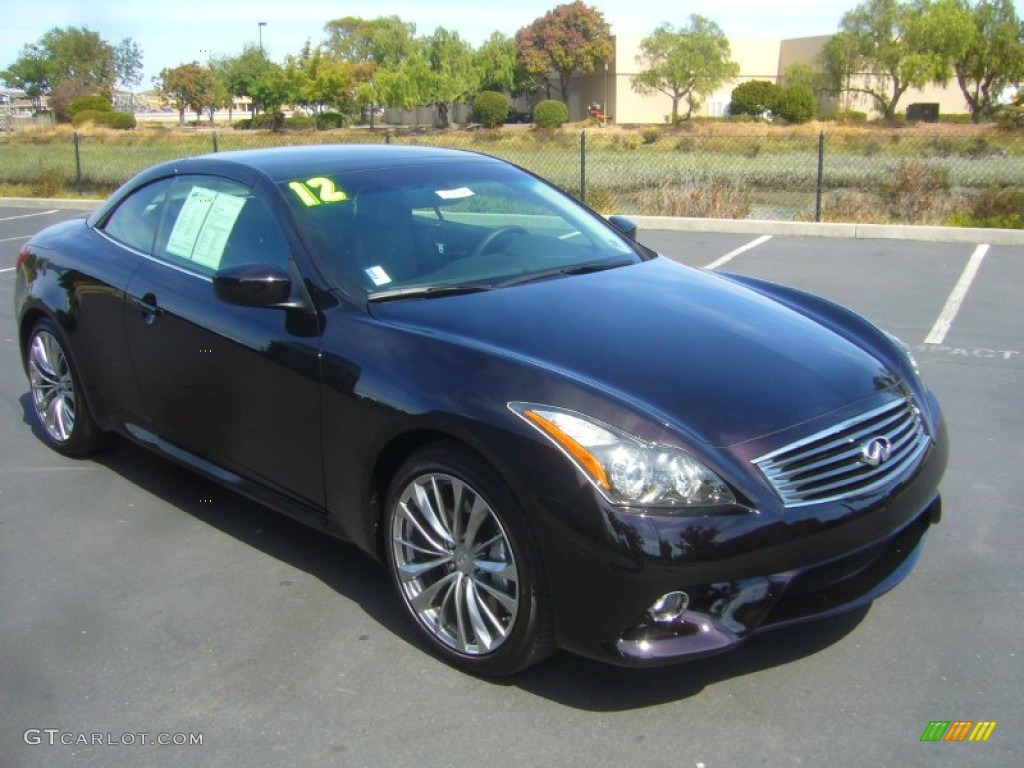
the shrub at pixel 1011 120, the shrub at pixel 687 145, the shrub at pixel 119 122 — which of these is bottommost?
the shrub at pixel 687 145

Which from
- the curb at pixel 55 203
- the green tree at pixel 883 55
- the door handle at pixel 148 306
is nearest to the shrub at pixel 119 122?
the curb at pixel 55 203

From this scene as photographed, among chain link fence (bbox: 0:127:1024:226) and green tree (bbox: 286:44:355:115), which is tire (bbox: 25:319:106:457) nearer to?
chain link fence (bbox: 0:127:1024:226)

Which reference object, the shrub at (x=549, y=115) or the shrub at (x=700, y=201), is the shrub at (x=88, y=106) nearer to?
the shrub at (x=549, y=115)

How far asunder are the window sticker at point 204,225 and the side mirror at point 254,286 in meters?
0.55

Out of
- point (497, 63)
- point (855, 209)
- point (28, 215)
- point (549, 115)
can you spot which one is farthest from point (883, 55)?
point (28, 215)

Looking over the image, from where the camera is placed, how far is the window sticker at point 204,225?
4312 mm

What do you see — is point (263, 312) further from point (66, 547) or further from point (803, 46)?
point (803, 46)

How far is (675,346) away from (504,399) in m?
0.69

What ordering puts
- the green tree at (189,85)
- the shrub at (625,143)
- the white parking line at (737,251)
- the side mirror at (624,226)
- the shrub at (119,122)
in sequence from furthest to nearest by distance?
1. the green tree at (189,85)
2. the shrub at (119,122)
3. the shrub at (625,143)
4. the white parking line at (737,251)
5. the side mirror at (624,226)

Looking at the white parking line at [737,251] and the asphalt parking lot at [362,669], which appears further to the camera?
the white parking line at [737,251]

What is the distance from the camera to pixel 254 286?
371 cm

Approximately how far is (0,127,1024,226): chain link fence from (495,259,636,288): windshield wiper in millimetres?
10367

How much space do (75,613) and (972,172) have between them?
16.7 m

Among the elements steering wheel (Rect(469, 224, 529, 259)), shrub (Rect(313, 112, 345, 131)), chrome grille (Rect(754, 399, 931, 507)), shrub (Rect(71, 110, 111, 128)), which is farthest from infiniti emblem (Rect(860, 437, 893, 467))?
shrub (Rect(313, 112, 345, 131))
